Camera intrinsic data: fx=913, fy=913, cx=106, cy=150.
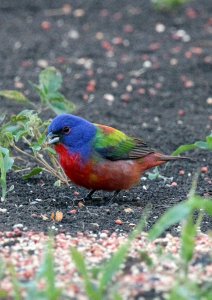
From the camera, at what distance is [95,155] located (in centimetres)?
646

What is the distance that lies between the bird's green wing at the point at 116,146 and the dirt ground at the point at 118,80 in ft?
1.10

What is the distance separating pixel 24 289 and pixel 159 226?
0.72m

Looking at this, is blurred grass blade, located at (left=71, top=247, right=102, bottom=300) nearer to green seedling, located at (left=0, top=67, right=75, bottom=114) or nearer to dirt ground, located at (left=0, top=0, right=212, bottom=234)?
dirt ground, located at (left=0, top=0, right=212, bottom=234)

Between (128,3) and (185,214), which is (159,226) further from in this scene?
(128,3)

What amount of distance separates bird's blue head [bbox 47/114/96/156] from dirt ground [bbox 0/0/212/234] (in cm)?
41

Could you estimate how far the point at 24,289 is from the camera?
172 inches

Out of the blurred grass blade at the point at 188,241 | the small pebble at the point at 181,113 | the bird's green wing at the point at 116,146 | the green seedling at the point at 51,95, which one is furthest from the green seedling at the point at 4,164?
the small pebble at the point at 181,113

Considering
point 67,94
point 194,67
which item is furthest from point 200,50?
point 67,94

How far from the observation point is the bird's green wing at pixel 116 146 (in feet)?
21.4

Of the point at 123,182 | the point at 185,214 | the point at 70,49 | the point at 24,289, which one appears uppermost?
the point at 185,214

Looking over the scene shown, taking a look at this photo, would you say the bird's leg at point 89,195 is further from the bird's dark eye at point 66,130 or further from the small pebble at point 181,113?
the small pebble at point 181,113

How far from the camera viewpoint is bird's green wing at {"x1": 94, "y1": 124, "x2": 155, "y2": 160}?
6.52 meters

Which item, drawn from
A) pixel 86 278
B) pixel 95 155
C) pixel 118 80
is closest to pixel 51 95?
pixel 95 155

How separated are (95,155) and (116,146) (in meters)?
0.23
